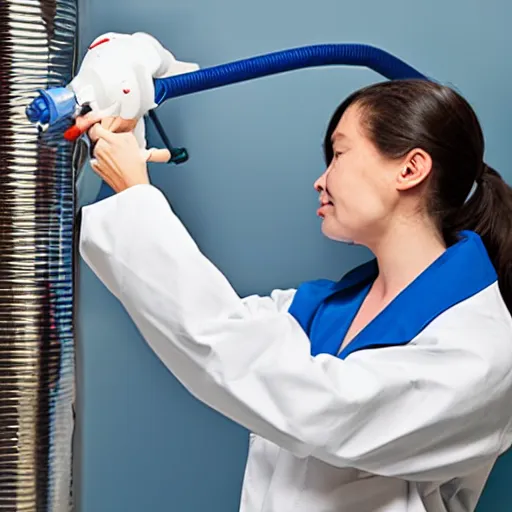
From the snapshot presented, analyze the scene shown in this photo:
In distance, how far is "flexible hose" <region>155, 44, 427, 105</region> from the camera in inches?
47.8

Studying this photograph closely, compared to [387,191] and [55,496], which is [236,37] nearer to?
[387,191]

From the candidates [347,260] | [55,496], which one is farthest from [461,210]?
[55,496]

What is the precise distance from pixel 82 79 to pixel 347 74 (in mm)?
525

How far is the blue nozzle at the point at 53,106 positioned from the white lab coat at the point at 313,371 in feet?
0.42

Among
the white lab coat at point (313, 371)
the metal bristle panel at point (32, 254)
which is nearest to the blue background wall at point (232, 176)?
the metal bristle panel at point (32, 254)

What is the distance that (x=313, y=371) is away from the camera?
1.01 metres

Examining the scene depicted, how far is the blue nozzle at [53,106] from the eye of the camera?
110cm

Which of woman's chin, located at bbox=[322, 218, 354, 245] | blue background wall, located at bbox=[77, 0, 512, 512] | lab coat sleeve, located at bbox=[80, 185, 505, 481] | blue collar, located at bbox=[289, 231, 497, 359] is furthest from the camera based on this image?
blue background wall, located at bbox=[77, 0, 512, 512]

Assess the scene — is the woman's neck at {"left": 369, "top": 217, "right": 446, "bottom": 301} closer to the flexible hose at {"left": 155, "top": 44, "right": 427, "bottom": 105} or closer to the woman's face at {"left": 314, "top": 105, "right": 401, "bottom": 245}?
the woman's face at {"left": 314, "top": 105, "right": 401, "bottom": 245}

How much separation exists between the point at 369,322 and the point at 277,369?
24cm

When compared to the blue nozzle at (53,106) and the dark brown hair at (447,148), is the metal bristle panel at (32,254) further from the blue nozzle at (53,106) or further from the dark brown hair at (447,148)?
the dark brown hair at (447,148)

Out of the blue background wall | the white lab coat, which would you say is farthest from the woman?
the blue background wall

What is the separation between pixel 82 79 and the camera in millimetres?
1140

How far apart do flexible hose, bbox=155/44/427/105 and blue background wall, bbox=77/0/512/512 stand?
173mm
